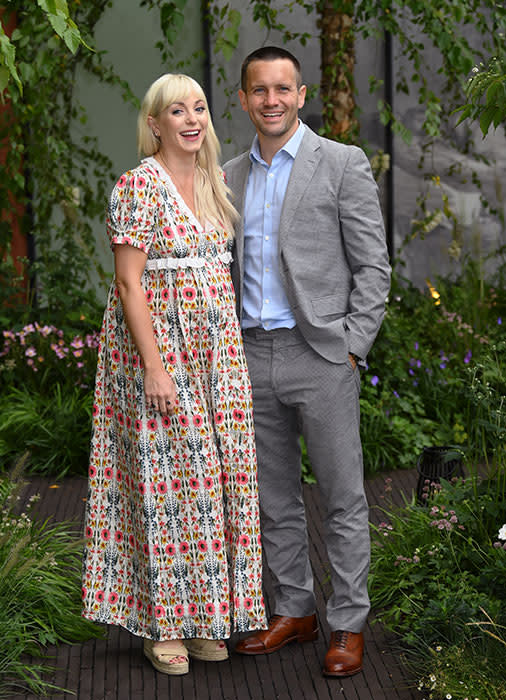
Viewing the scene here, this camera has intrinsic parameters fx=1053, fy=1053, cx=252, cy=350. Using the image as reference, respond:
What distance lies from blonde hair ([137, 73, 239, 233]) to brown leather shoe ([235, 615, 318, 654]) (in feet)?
4.31

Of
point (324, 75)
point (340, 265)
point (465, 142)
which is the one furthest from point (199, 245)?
point (465, 142)

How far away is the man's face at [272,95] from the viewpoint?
3184 millimetres

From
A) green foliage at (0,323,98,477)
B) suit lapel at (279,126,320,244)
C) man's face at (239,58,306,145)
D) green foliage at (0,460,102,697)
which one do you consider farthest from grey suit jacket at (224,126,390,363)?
green foliage at (0,323,98,477)

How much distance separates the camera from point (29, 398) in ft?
Result: 19.0

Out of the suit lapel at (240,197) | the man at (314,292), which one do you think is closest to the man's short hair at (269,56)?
the man at (314,292)

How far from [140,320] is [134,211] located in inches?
12.7

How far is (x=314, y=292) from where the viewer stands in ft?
10.7

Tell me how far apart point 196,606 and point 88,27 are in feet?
11.6

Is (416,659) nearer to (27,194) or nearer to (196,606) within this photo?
(196,606)

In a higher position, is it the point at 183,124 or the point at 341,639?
the point at 183,124

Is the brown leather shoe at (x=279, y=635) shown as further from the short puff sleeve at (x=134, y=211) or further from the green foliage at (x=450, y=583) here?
the short puff sleeve at (x=134, y=211)

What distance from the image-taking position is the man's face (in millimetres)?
3184

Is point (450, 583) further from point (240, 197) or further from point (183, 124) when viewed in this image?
point (183, 124)

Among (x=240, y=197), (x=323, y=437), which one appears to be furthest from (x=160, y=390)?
(x=240, y=197)
